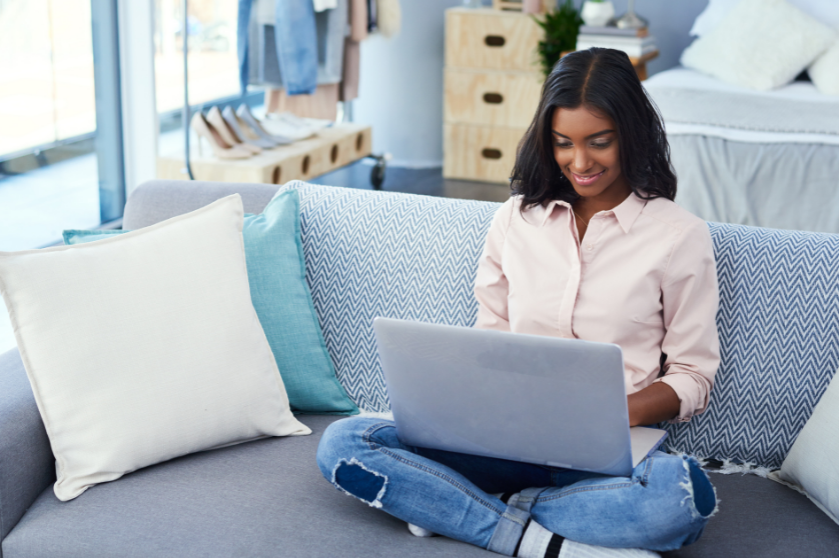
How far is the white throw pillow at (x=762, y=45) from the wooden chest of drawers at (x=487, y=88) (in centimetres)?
94

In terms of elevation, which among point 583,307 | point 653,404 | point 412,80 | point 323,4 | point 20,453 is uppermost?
point 323,4

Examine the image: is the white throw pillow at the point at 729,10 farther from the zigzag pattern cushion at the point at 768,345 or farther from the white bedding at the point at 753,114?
the zigzag pattern cushion at the point at 768,345

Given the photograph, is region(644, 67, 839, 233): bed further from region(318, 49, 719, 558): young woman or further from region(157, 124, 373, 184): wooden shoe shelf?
region(318, 49, 719, 558): young woman

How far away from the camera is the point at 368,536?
1128mm

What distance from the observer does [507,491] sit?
4.01ft

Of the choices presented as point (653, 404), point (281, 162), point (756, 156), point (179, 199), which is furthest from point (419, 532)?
point (281, 162)

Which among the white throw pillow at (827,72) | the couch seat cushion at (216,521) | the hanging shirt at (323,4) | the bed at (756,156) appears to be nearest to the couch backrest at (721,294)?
the couch seat cushion at (216,521)

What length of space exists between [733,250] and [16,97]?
8.39 ft

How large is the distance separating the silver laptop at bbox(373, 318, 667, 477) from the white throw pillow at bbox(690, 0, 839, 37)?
10.8 feet

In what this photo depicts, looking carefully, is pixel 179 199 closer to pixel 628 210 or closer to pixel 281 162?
pixel 628 210

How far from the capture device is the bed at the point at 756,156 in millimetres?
2910

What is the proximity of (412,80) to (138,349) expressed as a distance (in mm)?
3795

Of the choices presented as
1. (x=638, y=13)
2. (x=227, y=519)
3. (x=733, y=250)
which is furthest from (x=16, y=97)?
(x=638, y=13)

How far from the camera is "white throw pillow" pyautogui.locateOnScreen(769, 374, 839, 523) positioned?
116cm
